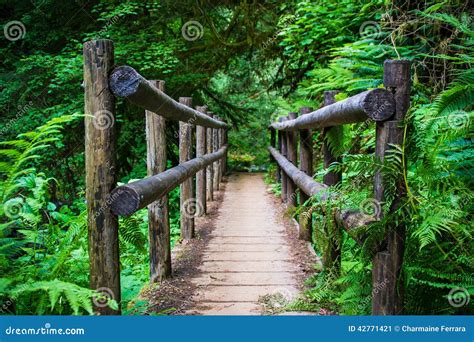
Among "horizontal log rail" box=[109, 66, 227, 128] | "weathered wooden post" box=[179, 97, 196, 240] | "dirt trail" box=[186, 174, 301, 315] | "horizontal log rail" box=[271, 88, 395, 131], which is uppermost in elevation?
"horizontal log rail" box=[109, 66, 227, 128]

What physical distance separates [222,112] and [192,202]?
269 inches

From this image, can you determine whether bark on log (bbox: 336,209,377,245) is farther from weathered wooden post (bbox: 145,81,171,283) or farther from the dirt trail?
weathered wooden post (bbox: 145,81,171,283)

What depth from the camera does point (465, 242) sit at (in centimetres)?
191

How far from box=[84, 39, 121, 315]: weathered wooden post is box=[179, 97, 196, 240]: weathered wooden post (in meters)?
2.53

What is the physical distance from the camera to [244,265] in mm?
3818

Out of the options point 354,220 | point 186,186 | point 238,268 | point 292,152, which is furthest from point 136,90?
point 292,152

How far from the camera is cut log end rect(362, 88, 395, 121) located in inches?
76.9

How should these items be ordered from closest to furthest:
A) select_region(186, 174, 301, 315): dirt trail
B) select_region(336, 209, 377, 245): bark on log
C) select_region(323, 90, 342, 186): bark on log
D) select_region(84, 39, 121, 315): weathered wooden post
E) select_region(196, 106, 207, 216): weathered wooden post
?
select_region(84, 39, 121, 315): weathered wooden post
select_region(336, 209, 377, 245): bark on log
select_region(323, 90, 342, 186): bark on log
select_region(186, 174, 301, 315): dirt trail
select_region(196, 106, 207, 216): weathered wooden post

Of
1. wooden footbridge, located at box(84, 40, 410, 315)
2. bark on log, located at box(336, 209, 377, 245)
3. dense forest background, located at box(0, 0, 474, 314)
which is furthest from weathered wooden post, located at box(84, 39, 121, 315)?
bark on log, located at box(336, 209, 377, 245)

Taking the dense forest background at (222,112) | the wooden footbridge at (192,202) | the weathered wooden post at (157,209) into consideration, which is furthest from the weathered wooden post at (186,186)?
the weathered wooden post at (157,209)

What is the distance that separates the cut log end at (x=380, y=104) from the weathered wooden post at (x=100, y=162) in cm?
113

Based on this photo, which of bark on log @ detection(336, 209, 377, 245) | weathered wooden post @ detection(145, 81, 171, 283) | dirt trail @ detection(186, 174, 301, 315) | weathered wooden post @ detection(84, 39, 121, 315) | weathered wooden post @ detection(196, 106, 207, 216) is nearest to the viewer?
weathered wooden post @ detection(84, 39, 121, 315)

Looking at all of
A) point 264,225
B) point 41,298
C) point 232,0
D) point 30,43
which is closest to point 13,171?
point 41,298

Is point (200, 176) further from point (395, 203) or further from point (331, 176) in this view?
point (395, 203)
